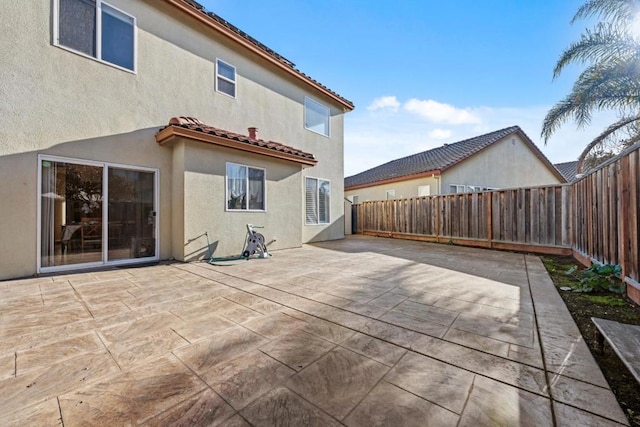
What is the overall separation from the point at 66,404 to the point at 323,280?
135 inches

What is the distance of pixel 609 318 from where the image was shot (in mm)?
2930

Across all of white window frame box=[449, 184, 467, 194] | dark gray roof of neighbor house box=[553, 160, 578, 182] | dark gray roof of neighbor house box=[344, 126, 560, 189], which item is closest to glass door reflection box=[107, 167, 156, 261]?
dark gray roof of neighbor house box=[344, 126, 560, 189]

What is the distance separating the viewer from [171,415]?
157 centimetres

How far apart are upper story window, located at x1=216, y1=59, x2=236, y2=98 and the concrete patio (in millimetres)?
6206

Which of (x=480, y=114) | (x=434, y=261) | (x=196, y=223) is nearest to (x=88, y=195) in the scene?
(x=196, y=223)

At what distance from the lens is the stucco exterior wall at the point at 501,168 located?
45.9ft

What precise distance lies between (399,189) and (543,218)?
26.8 ft

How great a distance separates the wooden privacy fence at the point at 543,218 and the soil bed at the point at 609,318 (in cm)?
28

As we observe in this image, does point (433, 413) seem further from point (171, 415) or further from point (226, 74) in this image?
point (226, 74)

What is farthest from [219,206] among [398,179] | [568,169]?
[568,169]

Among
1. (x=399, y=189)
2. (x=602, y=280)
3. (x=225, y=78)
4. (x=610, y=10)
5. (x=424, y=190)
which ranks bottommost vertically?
(x=602, y=280)

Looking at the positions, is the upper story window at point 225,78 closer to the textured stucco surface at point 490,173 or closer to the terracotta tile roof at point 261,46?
the terracotta tile roof at point 261,46

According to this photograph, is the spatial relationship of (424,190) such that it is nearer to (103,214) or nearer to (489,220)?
(489,220)

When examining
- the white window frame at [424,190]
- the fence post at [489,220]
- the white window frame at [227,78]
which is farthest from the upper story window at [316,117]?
the fence post at [489,220]
